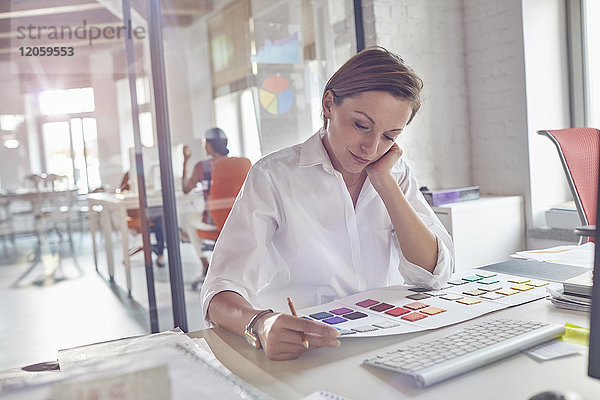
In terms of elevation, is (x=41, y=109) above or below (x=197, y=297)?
above

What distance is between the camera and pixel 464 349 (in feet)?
2.58

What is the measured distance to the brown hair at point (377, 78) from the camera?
124cm

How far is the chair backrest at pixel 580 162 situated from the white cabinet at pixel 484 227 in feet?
2.87

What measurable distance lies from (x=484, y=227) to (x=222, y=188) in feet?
4.85

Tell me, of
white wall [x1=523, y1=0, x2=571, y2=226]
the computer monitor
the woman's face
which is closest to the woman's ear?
the woman's face

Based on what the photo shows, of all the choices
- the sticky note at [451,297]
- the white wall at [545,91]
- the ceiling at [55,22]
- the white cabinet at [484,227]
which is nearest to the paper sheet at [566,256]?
the sticky note at [451,297]

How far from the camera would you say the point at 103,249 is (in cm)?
300

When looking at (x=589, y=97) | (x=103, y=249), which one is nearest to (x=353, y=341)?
(x=103, y=249)

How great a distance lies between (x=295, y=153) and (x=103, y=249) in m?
1.93

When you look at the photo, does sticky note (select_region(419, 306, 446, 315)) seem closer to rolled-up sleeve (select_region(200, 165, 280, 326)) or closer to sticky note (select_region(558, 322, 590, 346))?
sticky note (select_region(558, 322, 590, 346))

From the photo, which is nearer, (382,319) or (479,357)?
(479,357)

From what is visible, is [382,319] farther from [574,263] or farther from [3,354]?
[3,354]

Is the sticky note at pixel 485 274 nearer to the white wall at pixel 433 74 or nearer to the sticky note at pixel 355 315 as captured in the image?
the sticky note at pixel 355 315

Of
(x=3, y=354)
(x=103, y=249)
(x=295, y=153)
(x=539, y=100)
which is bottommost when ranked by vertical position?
(x=3, y=354)
